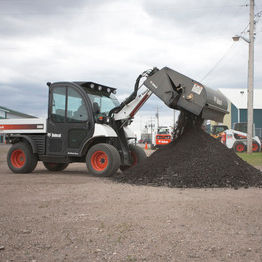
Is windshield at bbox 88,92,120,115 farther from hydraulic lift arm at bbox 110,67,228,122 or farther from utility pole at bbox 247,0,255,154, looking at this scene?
utility pole at bbox 247,0,255,154

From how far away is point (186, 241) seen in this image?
11.2 feet

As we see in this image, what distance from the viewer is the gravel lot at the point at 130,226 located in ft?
10.3

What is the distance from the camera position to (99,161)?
8891 millimetres

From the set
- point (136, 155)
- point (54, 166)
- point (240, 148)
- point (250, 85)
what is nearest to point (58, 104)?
point (54, 166)

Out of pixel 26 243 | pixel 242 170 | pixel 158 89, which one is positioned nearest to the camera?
pixel 26 243

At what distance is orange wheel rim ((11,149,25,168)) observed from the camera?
34.0 feet

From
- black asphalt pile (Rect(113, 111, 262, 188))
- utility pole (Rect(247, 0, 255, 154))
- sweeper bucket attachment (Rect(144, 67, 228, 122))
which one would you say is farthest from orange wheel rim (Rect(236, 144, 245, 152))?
black asphalt pile (Rect(113, 111, 262, 188))

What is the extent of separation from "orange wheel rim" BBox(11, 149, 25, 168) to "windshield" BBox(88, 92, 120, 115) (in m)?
2.83

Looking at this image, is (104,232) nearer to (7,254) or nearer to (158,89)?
(7,254)

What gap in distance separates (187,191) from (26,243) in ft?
12.3

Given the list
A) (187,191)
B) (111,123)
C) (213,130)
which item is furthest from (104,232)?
(213,130)

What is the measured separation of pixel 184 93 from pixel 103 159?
8.66 feet

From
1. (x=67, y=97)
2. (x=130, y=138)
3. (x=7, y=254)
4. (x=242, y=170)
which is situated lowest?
(x=7, y=254)

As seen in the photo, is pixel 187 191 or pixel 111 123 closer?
pixel 187 191
